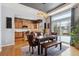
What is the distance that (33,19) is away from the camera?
2.28 metres


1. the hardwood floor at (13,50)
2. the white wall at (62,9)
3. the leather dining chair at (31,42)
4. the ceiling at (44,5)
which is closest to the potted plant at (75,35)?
the white wall at (62,9)

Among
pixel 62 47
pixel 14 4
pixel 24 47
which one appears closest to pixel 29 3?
pixel 14 4

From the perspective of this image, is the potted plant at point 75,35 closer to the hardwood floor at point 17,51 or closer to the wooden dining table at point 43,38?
the hardwood floor at point 17,51

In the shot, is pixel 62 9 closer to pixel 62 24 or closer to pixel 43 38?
pixel 62 24

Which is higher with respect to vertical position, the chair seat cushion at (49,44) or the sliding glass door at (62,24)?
the sliding glass door at (62,24)

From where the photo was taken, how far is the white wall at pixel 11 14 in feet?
7.16

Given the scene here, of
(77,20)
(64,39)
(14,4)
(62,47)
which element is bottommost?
(62,47)

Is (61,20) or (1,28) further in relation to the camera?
(61,20)

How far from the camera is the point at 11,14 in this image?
7.22 feet

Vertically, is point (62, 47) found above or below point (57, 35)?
below

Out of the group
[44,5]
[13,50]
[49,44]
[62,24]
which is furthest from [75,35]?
[13,50]

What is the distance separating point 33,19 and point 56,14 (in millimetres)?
505

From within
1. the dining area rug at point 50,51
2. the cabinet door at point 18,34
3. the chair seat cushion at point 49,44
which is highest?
the cabinet door at point 18,34

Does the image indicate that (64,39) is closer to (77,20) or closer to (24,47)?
(77,20)
